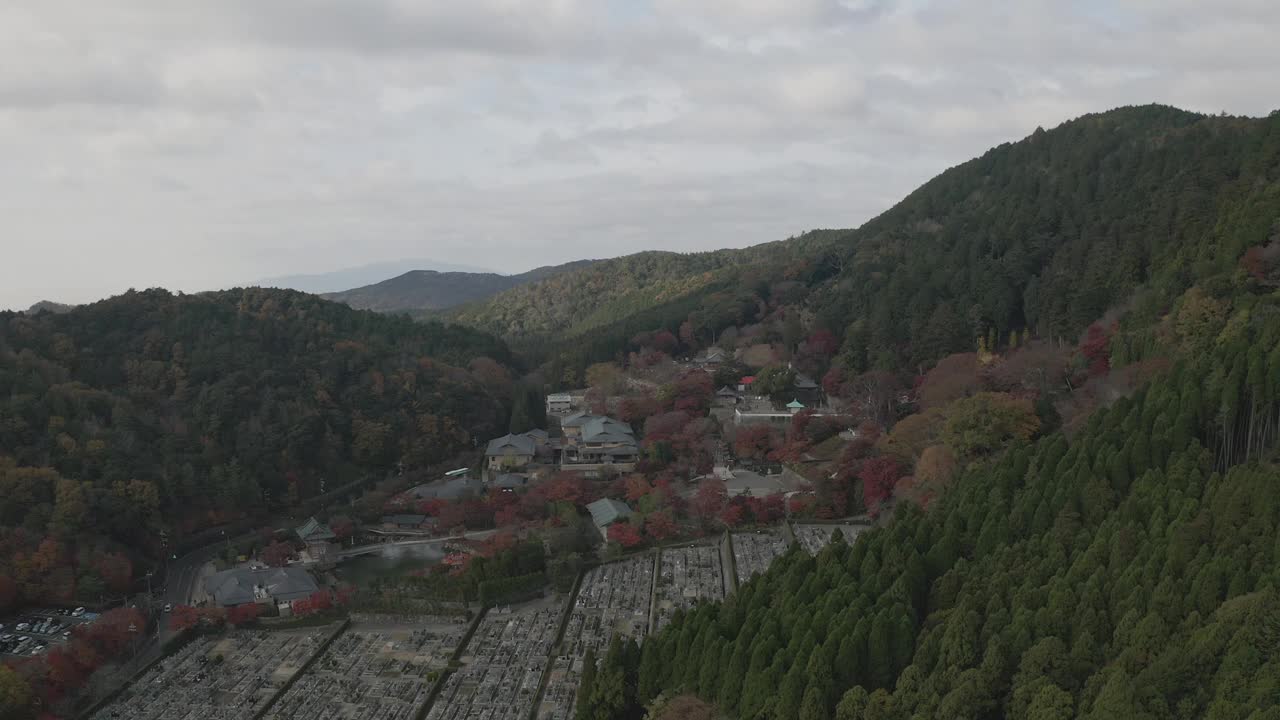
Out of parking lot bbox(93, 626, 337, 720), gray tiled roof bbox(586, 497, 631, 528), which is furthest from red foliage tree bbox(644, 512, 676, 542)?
parking lot bbox(93, 626, 337, 720)

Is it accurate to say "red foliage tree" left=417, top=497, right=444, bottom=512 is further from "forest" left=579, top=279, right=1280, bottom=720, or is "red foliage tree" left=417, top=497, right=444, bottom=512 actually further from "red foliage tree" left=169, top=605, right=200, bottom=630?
"forest" left=579, top=279, right=1280, bottom=720

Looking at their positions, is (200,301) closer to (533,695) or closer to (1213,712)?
(533,695)

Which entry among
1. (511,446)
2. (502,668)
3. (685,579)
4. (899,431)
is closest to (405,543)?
A: (511,446)

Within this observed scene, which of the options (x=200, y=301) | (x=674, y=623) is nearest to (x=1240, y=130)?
(x=674, y=623)

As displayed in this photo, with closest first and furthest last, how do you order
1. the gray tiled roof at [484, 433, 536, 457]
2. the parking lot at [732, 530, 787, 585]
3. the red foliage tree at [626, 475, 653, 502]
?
the parking lot at [732, 530, 787, 585], the red foliage tree at [626, 475, 653, 502], the gray tiled roof at [484, 433, 536, 457]

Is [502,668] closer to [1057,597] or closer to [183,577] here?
[1057,597]

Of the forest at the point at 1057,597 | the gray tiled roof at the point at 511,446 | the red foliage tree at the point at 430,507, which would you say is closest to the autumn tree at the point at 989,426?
the forest at the point at 1057,597
